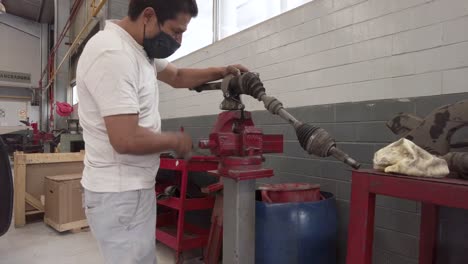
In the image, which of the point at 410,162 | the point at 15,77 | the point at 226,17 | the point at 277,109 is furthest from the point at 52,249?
the point at 15,77

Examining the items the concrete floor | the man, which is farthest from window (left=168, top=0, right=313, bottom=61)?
the concrete floor

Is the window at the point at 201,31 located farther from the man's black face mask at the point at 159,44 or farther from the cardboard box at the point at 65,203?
the man's black face mask at the point at 159,44

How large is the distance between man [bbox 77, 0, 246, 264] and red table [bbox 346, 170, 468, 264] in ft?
1.95

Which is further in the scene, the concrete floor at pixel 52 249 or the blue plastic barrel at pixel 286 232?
the concrete floor at pixel 52 249

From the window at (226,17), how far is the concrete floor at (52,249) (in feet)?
6.55

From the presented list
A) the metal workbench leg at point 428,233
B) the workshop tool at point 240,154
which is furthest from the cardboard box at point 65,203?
the metal workbench leg at point 428,233

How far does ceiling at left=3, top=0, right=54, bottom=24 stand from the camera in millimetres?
9086

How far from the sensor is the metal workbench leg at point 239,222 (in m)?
1.34

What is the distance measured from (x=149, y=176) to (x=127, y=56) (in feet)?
1.39

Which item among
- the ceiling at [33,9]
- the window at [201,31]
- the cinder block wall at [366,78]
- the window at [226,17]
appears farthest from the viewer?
the ceiling at [33,9]

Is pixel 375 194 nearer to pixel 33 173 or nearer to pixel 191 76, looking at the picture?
pixel 191 76

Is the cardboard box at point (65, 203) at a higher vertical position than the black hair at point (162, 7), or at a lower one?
lower

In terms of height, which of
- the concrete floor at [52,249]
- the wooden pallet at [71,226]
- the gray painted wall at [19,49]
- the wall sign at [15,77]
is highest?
the gray painted wall at [19,49]

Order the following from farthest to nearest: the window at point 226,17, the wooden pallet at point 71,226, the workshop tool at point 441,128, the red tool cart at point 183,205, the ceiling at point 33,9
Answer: the ceiling at point 33,9 → the wooden pallet at point 71,226 → the window at point 226,17 → the red tool cart at point 183,205 → the workshop tool at point 441,128
